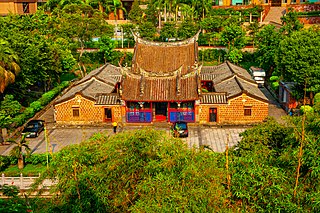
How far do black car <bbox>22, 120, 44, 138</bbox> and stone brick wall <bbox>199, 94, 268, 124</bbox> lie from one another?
13182mm

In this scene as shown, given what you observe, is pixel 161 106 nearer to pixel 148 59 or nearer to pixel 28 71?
pixel 148 59

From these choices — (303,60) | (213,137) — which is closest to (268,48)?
(303,60)

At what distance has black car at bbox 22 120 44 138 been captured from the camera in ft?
110

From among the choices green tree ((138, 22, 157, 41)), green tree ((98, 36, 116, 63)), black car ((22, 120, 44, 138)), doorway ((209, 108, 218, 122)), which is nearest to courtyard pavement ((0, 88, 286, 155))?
black car ((22, 120, 44, 138))

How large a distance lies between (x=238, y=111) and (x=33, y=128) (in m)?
16.7

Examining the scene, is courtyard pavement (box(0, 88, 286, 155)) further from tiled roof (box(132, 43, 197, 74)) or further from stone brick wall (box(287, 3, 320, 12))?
stone brick wall (box(287, 3, 320, 12))

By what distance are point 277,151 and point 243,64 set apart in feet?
137

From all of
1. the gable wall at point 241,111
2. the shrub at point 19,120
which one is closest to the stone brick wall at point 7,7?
the shrub at point 19,120

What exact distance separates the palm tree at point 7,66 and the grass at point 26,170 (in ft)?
28.0

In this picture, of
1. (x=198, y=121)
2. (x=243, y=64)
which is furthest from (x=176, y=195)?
(x=243, y=64)

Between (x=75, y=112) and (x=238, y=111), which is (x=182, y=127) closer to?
(x=238, y=111)

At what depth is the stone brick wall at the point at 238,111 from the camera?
3591 cm

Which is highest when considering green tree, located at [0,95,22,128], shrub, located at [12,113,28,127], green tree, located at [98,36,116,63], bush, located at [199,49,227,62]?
green tree, located at [98,36,116,63]

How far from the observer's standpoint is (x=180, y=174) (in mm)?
13547
